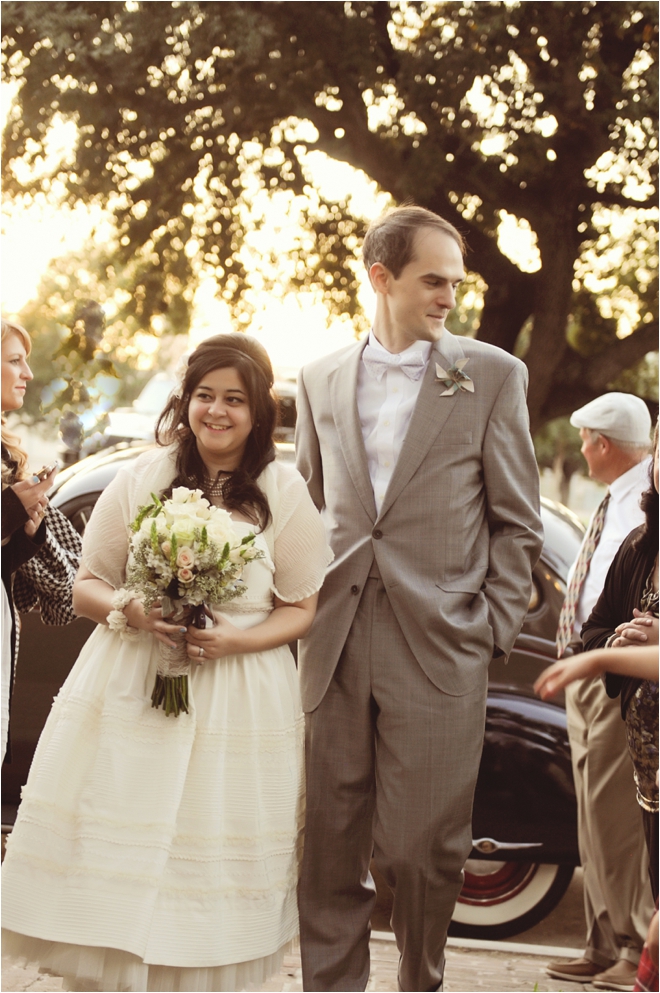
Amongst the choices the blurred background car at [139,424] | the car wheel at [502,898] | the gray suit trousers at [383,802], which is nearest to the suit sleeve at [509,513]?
the gray suit trousers at [383,802]

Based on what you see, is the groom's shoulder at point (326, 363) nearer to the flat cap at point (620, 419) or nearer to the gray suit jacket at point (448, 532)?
the gray suit jacket at point (448, 532)

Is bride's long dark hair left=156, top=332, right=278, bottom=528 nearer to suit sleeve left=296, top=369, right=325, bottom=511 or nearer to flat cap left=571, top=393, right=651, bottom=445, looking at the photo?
suit sleeve left=296, top=369, right=325, bottom=511

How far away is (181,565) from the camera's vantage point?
8.95 feet

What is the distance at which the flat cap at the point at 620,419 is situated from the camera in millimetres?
4547

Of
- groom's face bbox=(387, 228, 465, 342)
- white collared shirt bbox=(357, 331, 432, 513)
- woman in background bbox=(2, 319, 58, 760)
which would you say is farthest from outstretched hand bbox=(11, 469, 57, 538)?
groom's face bbox=(387, 228, 465, 342)

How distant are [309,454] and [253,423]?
1.39 ft

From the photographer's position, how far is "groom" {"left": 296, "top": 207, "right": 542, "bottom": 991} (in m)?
3.19

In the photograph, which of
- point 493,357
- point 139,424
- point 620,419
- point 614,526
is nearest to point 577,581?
point 614,526

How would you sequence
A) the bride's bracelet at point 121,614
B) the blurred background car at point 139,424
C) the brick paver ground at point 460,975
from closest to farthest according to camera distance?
the bride's bracelet at point 121,614
the brick paver ground at point 460,975
the blurred background car at point 139,424

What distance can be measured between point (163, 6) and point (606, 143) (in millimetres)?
4241

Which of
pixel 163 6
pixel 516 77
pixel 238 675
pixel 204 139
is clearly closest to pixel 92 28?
pixel 163 6

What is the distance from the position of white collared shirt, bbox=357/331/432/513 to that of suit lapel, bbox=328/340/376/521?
0.14 ft

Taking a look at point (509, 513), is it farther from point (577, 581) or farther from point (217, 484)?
point (577, 581)

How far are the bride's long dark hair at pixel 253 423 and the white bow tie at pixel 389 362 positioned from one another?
0.42 meters
